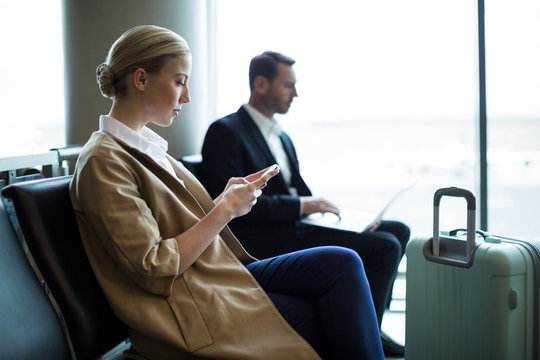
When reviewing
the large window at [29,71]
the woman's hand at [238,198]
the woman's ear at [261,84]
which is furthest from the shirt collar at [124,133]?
the large window at [29,71]

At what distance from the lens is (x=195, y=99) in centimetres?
270

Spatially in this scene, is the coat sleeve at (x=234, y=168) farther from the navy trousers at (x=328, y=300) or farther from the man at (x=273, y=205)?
the navy trousers at (x=328, y=300)

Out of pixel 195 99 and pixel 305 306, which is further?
pixel 195 99

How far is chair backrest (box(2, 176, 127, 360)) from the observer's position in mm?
1070

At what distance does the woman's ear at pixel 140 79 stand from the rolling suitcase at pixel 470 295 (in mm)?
926

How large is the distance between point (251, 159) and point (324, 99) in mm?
1057

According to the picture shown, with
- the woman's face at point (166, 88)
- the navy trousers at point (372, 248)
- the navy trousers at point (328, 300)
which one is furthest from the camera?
the navy trousers at point (372, 248)

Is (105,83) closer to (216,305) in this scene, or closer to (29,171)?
(29,171)

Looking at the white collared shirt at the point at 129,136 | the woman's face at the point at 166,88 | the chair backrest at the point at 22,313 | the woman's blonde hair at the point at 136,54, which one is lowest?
the chair backrest at the point at 22,313

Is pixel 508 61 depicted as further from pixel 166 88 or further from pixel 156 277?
pixel 156 277

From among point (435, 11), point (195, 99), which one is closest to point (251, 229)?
point (195, 99)

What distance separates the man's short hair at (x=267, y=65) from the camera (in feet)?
8.04

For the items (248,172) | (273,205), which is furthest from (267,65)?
(273,205)

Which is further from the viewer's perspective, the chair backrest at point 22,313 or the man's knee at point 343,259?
the man's knee at point 343,259
